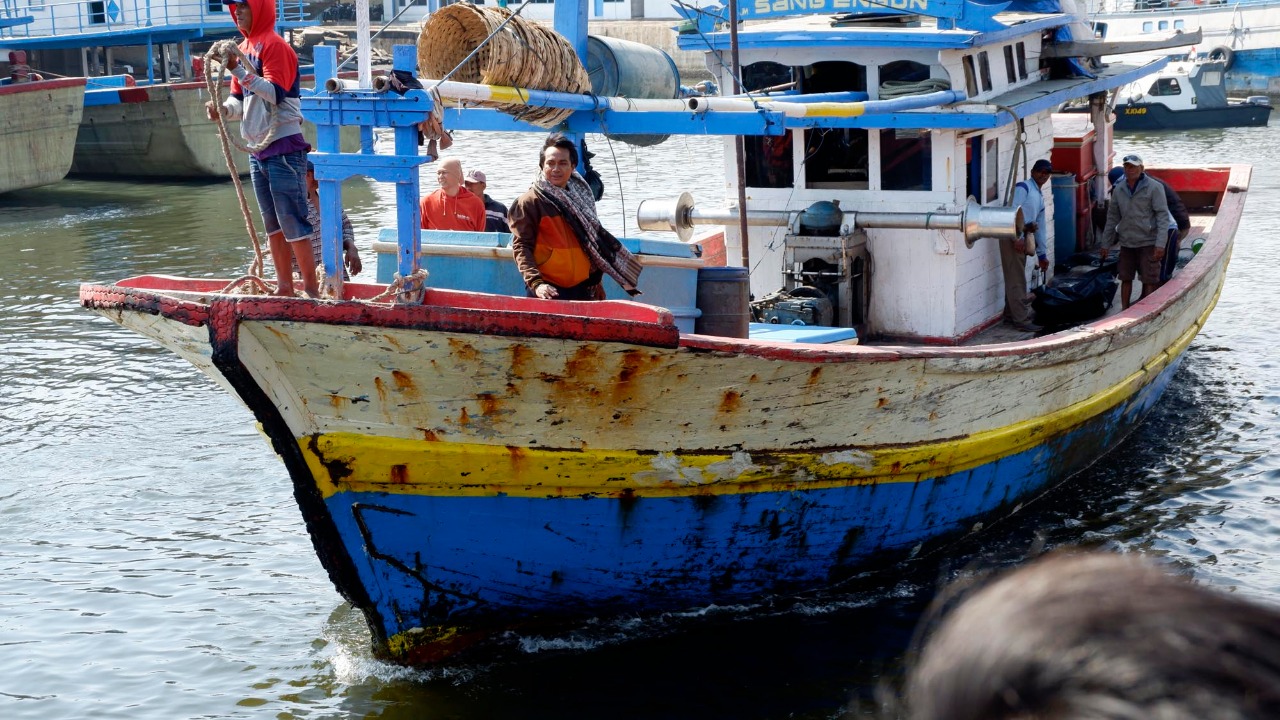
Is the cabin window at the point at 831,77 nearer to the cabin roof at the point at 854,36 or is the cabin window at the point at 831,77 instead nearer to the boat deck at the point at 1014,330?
the cabin roof at the point at 854,36

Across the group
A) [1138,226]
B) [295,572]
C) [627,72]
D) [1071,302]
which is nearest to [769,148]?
[627,72]

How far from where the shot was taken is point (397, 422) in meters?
5.36

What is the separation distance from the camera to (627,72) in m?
7.32

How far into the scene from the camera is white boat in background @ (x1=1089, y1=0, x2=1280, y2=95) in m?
37.4

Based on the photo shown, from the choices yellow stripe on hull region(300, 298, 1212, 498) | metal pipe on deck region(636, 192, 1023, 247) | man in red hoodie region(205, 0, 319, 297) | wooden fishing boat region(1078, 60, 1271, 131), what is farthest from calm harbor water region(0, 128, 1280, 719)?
wooden fishing boat region(1078, 60, 1271, 131)

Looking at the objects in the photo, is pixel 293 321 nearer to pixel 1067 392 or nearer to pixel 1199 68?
pixel 1067 392

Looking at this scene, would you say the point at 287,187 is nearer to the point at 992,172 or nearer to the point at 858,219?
the point at 858,219

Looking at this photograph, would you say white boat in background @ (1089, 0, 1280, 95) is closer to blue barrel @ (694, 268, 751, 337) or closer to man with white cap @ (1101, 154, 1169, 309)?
man with white cap @ (1101, 154, 1169, 309)

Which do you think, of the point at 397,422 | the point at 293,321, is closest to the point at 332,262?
the point at 293,321

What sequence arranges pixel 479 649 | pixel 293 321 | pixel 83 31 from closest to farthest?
pixel 293 321 → pixel 479 649 → pixel 83 31

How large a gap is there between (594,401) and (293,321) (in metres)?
1.29

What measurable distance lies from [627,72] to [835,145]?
175 cm

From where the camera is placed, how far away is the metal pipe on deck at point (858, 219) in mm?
7797

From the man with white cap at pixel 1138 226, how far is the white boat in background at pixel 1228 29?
29611 mm
